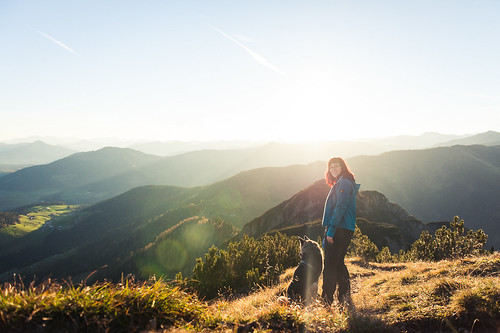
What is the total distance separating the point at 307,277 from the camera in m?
6.42

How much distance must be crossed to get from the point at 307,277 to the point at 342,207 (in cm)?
205

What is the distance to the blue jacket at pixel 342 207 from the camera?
19.6ft

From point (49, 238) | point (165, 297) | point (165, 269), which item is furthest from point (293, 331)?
point (49, 238)

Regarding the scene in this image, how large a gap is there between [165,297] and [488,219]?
860 feet

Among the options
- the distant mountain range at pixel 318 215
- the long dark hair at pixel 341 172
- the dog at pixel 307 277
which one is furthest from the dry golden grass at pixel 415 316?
the distant mountain range at pixel 318 215

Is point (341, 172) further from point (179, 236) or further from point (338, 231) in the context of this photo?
point (179, 236)

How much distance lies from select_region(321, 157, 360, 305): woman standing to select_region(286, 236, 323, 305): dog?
345mm

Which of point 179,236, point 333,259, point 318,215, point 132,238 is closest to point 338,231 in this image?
point 333,259

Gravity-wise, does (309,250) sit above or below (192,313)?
below

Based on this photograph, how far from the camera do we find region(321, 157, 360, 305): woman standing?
19.7 feet

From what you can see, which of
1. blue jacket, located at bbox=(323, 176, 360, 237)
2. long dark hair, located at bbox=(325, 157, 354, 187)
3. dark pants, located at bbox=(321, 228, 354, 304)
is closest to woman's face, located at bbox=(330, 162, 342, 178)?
long dark hair, located at bbox=(325, 157, 354, 187)

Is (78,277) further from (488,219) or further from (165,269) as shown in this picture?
(488,219)

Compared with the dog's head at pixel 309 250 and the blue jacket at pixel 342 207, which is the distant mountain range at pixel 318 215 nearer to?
the dog's head at pixel 309 250

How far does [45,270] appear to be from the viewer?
137750 mm
